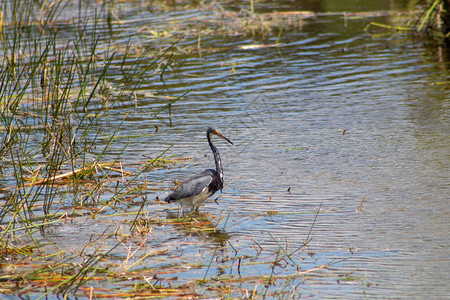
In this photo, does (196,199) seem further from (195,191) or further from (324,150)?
(324,150)

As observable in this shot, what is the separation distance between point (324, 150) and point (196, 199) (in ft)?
7.13

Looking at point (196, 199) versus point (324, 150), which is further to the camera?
point (324, 150)

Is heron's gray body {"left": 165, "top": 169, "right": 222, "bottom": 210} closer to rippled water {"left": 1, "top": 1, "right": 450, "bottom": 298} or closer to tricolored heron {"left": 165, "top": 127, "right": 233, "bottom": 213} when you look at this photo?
tricolored heron {"left": 165, "top": 127, "right": 233, "bottom": 213}

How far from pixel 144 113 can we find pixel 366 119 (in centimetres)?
327

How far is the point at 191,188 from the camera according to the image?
19.4ft

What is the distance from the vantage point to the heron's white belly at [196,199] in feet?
19.5

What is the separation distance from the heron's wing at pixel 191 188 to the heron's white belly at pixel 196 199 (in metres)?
0.04

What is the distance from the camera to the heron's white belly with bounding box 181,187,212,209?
593 cm

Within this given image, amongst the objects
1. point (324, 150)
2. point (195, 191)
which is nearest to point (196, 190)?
point (195, 191)

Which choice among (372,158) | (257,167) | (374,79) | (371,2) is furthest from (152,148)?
(371,2)

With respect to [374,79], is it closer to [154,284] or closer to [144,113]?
[144,113]

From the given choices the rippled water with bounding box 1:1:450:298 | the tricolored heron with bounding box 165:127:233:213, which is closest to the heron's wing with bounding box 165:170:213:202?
the tricolored heron with bounding box 165:127:233:213

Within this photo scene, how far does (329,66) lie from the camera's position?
1152 centimetres

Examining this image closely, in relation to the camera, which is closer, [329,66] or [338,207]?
[338,207]
